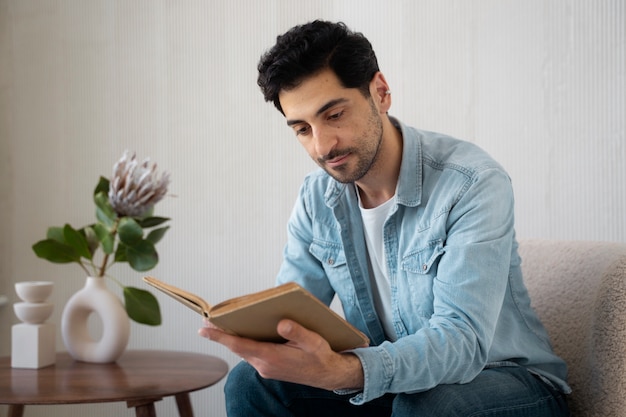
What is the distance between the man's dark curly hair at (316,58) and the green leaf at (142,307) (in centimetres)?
68

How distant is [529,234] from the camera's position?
1.82 m

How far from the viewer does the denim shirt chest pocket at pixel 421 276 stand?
124 centimetres

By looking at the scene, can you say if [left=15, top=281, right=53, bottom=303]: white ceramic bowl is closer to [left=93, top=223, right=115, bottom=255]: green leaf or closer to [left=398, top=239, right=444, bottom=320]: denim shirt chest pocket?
[left=93, top=223, right=115, bottom=255]: green leaf

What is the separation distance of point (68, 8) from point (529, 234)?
5.18ft

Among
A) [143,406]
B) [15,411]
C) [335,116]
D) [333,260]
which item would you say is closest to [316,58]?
[335,116]

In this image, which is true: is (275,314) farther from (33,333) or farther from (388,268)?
(33,333)

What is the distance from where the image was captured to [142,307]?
173 centimetres

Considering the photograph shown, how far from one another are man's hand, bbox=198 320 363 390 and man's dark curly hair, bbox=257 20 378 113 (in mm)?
534

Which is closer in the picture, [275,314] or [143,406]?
[275,314]

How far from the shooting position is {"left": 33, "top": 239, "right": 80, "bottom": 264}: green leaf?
67.9 inches

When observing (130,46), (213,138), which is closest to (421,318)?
(213,138)

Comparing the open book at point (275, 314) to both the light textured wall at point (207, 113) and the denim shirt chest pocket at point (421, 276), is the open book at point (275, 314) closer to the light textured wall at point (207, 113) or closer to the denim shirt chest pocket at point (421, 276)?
the denim shirt chest pocket at point (421, 276)

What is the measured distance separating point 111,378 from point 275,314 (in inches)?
31.0

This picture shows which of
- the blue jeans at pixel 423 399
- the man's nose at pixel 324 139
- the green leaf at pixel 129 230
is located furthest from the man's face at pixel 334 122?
the green leaf at pixel 129 230
